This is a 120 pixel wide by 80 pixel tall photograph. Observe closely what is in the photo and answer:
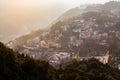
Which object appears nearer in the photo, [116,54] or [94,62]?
[94,62]

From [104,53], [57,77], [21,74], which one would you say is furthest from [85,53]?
[21,74]

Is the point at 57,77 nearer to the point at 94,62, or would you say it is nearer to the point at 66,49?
the point at 94,62

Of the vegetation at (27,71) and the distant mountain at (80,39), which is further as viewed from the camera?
the distant mountain at (80,39)

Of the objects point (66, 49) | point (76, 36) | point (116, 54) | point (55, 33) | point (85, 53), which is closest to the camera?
point (116, 54)

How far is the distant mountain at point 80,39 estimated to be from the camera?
83.4 m

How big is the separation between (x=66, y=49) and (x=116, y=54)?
17529 mm

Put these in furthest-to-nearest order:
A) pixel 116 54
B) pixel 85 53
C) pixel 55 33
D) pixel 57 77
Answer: pixel 55 33, pixel 85 53, pixel 116 54, pixel 57 77

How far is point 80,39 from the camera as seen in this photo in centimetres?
9731

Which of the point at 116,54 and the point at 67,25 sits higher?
the point at 67,25

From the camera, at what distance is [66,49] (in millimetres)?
89750

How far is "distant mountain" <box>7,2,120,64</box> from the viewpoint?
274 ft

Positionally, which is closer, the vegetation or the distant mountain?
the vegetation

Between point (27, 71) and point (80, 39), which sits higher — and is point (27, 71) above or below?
below

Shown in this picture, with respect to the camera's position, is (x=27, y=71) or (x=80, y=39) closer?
(x=27, y=71)
